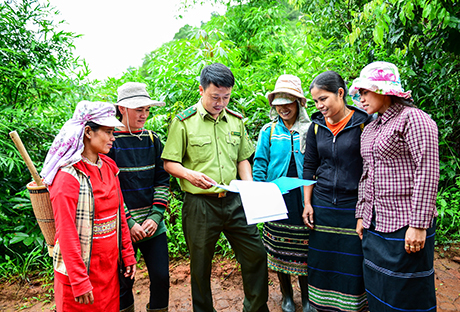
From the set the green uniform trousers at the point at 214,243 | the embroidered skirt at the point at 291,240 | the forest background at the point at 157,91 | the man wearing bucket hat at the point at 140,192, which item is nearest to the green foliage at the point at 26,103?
the forest background at the point at 157,91

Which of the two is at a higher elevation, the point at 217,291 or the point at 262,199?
the point at 262,199

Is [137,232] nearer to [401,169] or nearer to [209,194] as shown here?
[209,194]

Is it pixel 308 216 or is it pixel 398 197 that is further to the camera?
pixel 308 216

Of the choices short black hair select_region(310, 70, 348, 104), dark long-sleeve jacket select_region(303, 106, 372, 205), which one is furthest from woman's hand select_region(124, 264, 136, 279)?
short black hair select_region(310, 70, 348, 104)

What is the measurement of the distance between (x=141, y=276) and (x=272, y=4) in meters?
7.79

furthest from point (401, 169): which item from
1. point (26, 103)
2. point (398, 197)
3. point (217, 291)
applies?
point (26, 103)

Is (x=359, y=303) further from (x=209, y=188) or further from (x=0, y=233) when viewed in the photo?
(x=0, y=233)

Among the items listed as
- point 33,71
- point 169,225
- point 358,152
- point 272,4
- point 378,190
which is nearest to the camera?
point 378,190

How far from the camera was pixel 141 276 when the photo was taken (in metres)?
3.57

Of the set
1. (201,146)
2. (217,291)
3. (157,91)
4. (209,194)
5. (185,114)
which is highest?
(157,91)

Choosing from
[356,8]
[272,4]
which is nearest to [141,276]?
[356,8]

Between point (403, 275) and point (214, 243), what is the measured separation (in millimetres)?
1251

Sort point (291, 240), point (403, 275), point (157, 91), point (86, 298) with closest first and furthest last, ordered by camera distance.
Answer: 1. point (86, 298)
2. point (403, 275)
3. point (291, 240)
4. point (157, 91)

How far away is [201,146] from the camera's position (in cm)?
222
